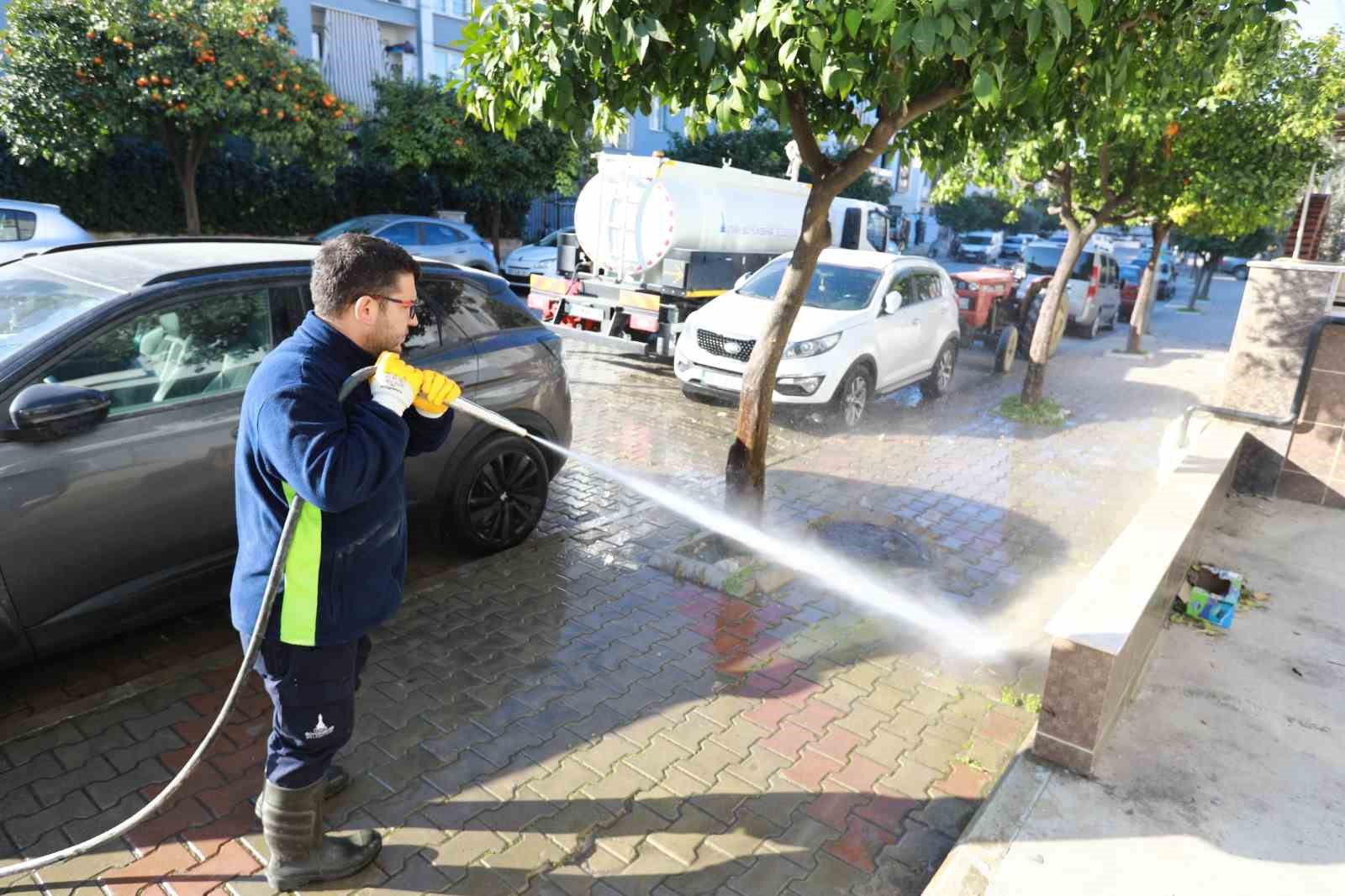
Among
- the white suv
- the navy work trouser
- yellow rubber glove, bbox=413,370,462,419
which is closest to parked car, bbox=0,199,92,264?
the white suv

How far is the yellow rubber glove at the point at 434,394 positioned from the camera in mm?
2594

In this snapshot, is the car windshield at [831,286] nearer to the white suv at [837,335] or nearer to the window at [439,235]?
the white suv at [837,335]

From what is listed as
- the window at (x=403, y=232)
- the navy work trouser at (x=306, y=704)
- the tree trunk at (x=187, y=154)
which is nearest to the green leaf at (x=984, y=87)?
the navy work trouser at (x=306, y=704)

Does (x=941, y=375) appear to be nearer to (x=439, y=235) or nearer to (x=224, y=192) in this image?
(x=439, y=235)

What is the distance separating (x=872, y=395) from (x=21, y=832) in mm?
8428

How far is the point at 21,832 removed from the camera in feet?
10.3

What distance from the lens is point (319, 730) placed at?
9.13ft

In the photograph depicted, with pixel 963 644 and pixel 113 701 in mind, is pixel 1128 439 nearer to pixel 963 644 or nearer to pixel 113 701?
pixel 963 644

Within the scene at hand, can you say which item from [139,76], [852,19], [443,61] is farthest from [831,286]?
[443,61]

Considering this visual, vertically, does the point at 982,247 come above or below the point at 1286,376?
above

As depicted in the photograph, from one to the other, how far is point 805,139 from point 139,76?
1236cm

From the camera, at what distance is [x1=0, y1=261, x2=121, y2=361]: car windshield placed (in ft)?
12.1

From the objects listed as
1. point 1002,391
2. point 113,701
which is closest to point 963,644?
point 113,701

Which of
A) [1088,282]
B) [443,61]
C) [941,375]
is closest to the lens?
[941,375]
